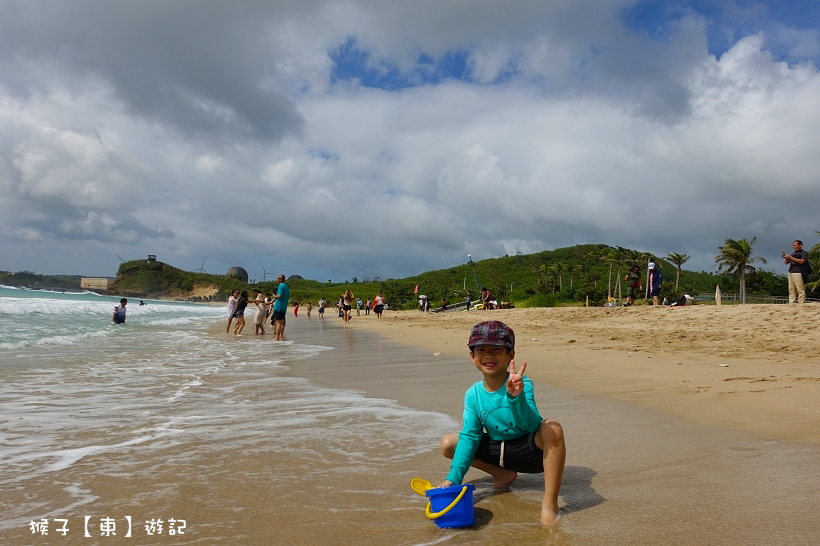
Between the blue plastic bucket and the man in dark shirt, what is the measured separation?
15.1 meters

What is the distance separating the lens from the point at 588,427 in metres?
4.19

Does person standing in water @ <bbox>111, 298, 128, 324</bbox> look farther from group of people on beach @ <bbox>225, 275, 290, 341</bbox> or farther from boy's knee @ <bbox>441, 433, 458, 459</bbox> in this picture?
boy's knee @ <bbox>441, 433, 458, 459</bbox>

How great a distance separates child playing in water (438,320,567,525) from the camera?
106 inches

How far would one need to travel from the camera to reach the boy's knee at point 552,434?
2.64 meters

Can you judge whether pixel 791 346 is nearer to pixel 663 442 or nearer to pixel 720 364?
pixel 720 364

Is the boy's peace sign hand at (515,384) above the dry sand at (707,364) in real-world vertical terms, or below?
above

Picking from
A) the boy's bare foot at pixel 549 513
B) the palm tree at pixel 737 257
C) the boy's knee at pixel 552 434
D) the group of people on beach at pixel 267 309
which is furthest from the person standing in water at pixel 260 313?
the palm tree at pixel 737 257

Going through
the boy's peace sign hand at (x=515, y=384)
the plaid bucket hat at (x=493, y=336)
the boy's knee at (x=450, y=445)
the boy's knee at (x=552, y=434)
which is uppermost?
the plaid bucket hat at (x=493, y=336)

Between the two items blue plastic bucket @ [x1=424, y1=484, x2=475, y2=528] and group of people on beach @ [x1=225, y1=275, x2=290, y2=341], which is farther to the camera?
group of people on beach @ [x1=225, y1=275, x2=290, y2=341]

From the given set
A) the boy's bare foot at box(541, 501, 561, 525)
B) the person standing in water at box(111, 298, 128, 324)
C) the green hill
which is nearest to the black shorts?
the boy's bare foot at box(541, 501, 561, 525)

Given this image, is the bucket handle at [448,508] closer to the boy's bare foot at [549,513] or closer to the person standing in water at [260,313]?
the boy's bare foot at [549,513]

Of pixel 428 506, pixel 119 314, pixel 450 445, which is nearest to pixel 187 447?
pixel 450 445

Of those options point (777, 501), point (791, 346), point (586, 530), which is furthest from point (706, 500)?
point (791, 346)

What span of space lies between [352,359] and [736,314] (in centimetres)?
994
